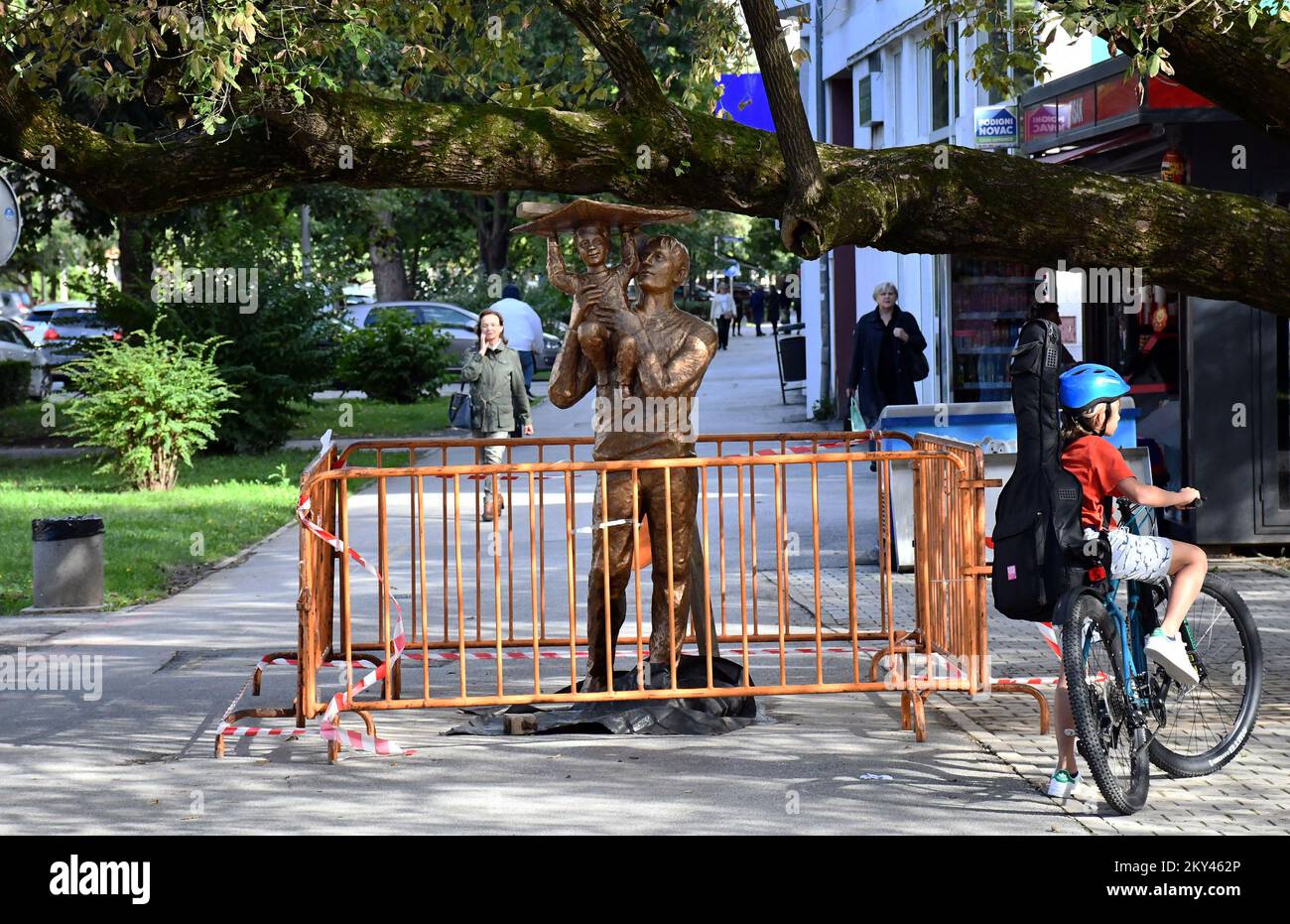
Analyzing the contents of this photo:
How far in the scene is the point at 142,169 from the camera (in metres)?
7.03

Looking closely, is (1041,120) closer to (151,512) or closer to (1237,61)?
(1237,61)

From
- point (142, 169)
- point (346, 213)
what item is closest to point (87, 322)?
point (346, 213)

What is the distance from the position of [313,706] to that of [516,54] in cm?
537

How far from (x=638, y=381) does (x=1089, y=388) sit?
83.4 inches

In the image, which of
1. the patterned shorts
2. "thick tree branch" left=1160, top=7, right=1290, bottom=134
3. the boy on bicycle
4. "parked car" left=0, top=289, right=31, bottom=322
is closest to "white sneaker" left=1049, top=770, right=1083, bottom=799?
the boy on bicycle

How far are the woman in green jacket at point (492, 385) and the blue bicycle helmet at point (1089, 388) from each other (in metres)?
8.72

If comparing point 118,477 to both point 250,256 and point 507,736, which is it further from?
point 507,736

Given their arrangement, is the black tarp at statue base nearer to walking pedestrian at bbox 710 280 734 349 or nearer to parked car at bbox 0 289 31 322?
walking pedestrian at bbox 710 280 734 349

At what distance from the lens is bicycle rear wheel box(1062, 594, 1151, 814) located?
19.4 feet

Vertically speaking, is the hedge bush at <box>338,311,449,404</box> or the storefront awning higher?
the storefront awning

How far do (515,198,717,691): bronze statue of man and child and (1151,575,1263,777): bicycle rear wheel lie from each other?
6.58 ft

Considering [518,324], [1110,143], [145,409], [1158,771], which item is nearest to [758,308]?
[518,324]

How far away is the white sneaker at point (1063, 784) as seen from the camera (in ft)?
20.3

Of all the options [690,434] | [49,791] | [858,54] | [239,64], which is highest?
[858,54]
